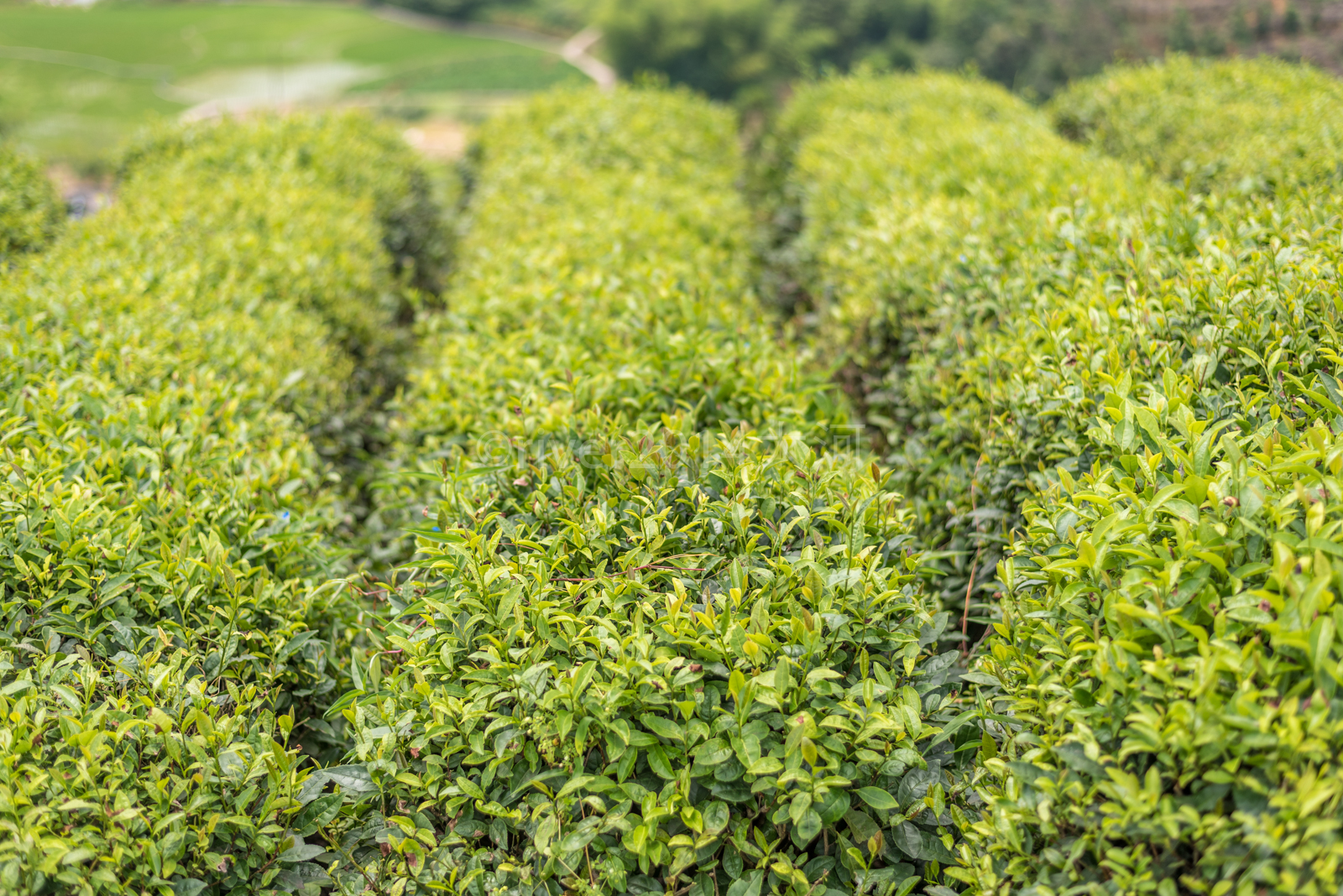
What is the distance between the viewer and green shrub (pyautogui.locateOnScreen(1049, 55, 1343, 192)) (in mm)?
4242

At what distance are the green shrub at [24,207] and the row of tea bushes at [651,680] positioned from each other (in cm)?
486

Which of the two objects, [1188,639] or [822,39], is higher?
[822,39]

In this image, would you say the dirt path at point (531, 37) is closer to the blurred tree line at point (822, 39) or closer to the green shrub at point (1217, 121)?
the blurred tree line at point (822, 39)

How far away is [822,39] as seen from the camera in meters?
13.8

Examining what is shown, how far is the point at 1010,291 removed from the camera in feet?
11.0

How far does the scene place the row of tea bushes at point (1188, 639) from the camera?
1.39m

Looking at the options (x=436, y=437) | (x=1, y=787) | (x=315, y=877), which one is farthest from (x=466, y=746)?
(x=436, y=437)

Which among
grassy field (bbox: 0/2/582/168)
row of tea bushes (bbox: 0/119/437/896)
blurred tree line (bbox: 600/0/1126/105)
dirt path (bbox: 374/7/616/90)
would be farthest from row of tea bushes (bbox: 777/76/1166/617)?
grassy field (bbox: 0/2/582/168)

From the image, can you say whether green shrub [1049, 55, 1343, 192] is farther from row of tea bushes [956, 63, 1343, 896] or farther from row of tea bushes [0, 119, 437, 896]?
row of tea bushes [0, 119, 437, 896]

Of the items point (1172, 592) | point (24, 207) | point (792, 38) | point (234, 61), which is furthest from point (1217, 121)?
point (234, 61)

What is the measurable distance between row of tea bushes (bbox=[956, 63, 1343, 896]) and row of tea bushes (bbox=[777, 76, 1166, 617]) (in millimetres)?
360

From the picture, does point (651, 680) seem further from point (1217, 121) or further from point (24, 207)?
point (24, 207)

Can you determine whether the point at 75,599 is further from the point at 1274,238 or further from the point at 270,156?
the point at 270,156

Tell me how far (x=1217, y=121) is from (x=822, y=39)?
32.1 feet
